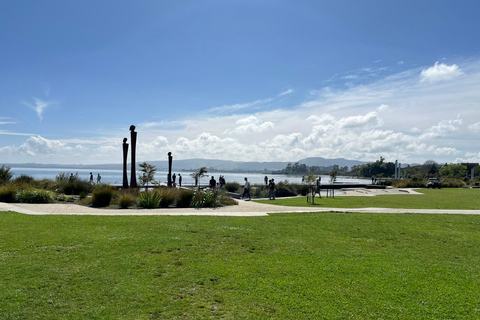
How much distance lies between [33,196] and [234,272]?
49.3 feet

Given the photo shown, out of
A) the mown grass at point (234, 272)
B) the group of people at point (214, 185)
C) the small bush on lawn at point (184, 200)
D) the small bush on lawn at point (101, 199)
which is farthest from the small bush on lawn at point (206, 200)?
the mown grass at point (234, 272)

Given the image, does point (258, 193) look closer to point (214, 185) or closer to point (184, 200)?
point (214, 185)

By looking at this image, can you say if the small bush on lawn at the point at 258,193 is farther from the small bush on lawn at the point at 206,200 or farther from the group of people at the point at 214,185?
the small bush on lawn at the point at 206,200

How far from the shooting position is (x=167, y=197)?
16.8m

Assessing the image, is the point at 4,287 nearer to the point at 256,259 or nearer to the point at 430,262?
the point at 256,259

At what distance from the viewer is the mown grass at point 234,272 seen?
4379 millimetres

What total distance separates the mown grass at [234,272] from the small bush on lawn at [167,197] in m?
6.61

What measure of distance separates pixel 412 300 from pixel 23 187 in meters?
19.1

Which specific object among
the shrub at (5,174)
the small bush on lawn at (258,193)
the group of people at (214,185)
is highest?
the shrub at (5,174)

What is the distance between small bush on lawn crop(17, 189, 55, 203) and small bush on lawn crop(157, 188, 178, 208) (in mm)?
5628

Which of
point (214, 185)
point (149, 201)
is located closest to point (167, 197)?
point (149, 201)

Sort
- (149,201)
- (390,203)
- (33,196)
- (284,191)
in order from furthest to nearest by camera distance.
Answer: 1. (284,191)
2. (390,203)
3. (33,196)
4. (149,201)

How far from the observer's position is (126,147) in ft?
78.4

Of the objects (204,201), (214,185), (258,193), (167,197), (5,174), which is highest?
(5,174)
